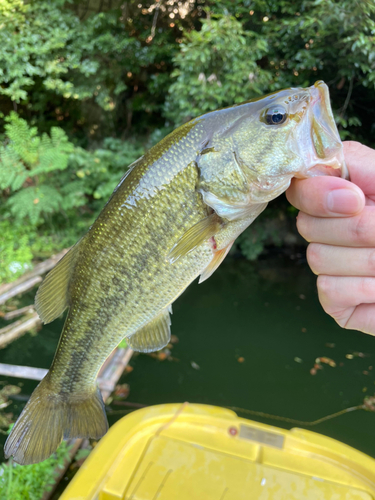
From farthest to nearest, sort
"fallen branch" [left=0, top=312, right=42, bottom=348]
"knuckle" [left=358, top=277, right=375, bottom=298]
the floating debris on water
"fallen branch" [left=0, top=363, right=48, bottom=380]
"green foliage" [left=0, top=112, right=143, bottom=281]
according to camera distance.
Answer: "green foliage" [left=0, top=112, right=143, bottom=281] → the floating debris on water → "fallen branch" [left=0, top=312, right=42, bottom=348] → "fallen branch" [left=0, top=363, right=48, bottom=380] → "knuckle" [left=358, top=277, right=375, bottom=298]

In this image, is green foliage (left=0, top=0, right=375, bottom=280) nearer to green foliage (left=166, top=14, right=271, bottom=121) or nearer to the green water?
green foliage (left=166, top=14, right=271, bottom=121)

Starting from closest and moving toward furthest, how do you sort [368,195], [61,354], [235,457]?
[368,195], [61,354], [235,457]

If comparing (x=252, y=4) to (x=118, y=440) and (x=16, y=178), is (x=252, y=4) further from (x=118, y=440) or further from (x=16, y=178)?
(x=118, y=440)

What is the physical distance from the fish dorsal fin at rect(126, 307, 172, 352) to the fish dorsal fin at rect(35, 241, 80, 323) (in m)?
0.36

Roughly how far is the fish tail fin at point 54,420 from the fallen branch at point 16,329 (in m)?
3.71

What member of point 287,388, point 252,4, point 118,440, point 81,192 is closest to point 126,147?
point 81,192

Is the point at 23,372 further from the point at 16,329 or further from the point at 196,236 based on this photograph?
the point at 196,236

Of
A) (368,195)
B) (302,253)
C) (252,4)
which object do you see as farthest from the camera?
(302,253)

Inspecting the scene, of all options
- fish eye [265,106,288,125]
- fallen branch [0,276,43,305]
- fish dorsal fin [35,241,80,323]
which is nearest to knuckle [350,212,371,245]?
fish eye [265,106,288,125]

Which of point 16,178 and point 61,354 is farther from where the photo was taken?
point 16,178

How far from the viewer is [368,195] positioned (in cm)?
130

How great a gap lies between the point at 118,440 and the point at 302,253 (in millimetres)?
7392

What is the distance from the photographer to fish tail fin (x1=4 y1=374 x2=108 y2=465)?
Result: 1404 millimetres

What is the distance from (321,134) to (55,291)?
1245 millimetres
